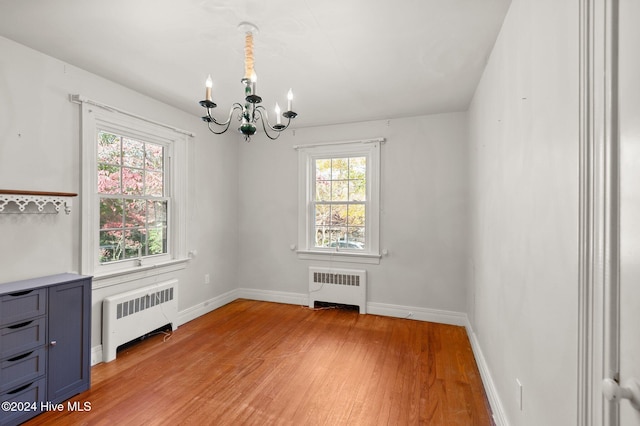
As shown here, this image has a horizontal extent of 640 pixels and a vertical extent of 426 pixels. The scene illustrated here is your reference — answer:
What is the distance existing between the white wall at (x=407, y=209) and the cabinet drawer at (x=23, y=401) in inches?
108

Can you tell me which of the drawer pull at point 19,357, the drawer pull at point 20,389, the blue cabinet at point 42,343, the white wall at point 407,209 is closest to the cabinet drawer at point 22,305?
the blue cabinet at point 42,343

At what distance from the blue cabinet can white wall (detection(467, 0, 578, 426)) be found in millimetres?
2927

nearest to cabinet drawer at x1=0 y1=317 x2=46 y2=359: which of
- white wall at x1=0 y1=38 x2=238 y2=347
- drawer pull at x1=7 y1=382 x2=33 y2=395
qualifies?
drawer pull at x1=7 y1=382 x2=33 y2=395

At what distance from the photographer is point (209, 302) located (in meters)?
4.09

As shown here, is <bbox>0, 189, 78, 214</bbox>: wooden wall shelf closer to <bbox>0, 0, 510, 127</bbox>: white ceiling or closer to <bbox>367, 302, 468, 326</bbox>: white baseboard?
<bbox>0, 0, 510, 127</bbox>: white ceiling

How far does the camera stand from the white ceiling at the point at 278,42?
1.79 metres

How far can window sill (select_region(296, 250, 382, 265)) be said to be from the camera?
401cm

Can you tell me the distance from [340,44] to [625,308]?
2.10m

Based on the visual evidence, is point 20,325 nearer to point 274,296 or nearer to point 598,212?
point 274,296

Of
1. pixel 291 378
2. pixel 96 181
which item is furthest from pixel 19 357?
pixel 291 378

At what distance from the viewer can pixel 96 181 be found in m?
2.76

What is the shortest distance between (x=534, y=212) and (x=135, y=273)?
3.40 metres

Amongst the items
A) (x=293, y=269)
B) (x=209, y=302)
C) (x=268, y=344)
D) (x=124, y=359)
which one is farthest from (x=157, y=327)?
(x=293, y=269)

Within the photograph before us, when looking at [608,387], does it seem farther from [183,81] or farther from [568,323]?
[183,81]
